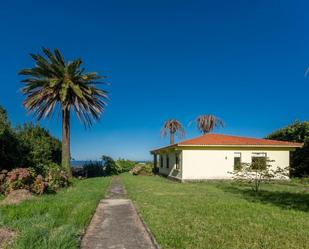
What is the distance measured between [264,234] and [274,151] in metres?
19.2

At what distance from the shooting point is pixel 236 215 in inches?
382

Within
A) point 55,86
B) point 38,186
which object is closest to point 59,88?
point 55,86

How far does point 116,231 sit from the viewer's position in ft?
24.8

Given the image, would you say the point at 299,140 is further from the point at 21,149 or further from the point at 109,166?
the point at 21,149

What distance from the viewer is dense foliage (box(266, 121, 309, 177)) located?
27297 mm

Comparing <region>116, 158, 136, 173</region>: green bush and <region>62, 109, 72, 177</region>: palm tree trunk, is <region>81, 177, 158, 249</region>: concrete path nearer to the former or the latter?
<region>62, 109, 72, 177</region>: palm tree trunk

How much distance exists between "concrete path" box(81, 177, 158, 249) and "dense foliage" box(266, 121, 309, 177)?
19.9 m

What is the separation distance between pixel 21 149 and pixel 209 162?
13.1 meters

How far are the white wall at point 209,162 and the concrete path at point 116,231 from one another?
44.9ft

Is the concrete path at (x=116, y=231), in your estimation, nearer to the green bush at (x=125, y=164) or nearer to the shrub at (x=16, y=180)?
the shrub at (x=16, y=180)

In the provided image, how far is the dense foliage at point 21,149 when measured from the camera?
699 inches

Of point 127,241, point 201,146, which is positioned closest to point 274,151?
point 201,146

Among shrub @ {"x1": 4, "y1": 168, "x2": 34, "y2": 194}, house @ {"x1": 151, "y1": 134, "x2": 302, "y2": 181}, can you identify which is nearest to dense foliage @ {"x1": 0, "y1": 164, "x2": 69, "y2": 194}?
shrub @ {"x1": 4, "y1": 168, "x2": 34, "y2": 194}

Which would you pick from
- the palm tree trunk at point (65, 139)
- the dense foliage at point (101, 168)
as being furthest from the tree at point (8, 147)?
the dense foliage at point (101, 168)
